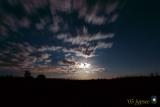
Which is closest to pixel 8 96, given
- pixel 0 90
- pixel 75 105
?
pixel 0 90

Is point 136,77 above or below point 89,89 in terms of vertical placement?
above

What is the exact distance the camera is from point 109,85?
25.7m

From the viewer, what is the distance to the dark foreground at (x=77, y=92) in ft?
66.0

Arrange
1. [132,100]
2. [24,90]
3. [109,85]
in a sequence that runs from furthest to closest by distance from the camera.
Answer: [109,85] < [132,100] < [24,90]

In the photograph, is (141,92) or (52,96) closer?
(52,96)

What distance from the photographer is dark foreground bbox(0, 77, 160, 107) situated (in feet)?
66.0

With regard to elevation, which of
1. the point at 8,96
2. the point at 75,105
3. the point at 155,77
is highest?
the point at 155,77

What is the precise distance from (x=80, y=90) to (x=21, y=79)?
29.5 feet

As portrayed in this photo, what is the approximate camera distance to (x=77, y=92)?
23.4 meters

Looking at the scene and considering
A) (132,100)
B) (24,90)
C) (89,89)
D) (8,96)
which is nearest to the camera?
(8,96)

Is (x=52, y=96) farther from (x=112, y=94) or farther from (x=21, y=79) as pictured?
(x=112, y=94)

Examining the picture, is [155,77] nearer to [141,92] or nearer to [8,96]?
[141,92]

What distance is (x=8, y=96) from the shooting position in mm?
19344

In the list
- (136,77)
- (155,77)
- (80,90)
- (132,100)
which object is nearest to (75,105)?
(80,90)
